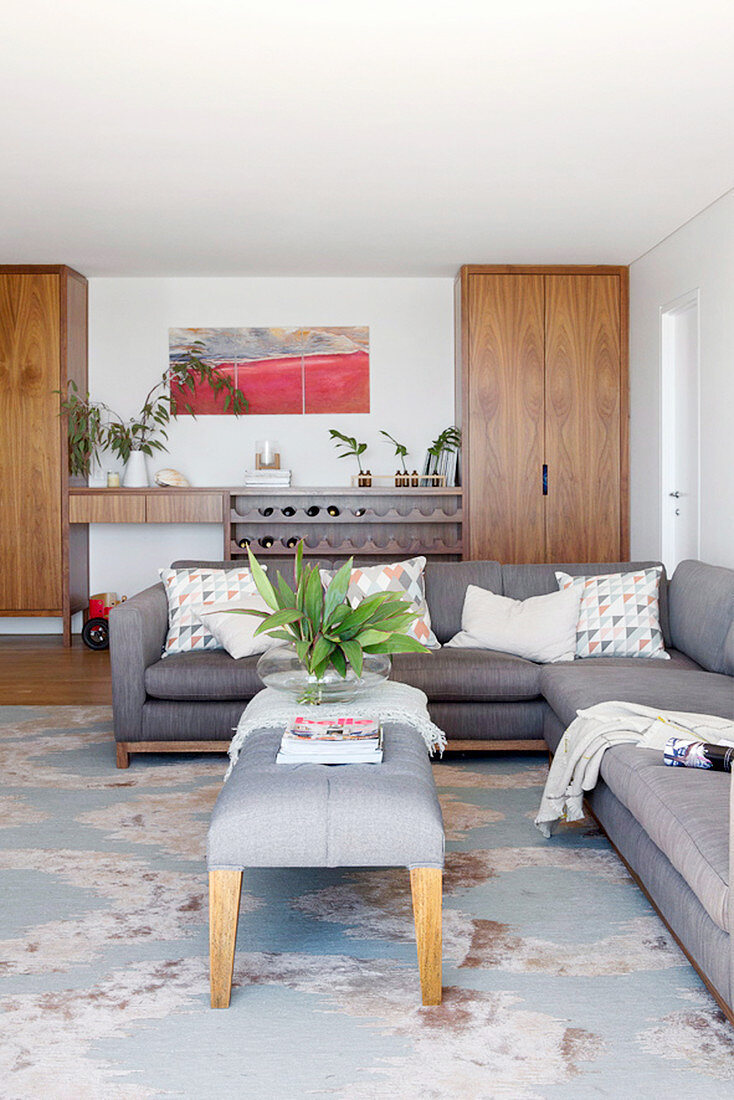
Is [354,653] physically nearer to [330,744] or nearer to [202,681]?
[330,744]

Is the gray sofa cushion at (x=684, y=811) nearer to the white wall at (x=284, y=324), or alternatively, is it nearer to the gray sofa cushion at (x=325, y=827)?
the gray sofa cushion at (x=325, y=827)

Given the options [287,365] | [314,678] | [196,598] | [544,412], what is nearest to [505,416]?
[544,412]

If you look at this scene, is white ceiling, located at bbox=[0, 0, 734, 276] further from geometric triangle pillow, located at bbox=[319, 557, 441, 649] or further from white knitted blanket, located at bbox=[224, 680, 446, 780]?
white knitted blanket, located at bbox=[224, 680, 446, 780]

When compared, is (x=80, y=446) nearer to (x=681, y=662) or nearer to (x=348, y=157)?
(x=348, y=157)

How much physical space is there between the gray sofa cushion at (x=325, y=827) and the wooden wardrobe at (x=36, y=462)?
5342 mm

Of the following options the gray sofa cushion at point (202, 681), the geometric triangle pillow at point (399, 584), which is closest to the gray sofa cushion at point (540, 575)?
the geometric triangle pillow at point (399, 584)

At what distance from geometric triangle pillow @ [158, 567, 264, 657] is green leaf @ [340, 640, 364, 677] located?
5.52 ft

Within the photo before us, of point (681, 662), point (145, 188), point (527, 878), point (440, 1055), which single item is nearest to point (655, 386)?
point (681, 662)

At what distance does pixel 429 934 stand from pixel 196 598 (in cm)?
264

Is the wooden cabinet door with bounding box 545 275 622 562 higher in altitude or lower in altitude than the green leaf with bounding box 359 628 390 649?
higher

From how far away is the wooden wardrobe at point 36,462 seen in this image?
24.2 feet

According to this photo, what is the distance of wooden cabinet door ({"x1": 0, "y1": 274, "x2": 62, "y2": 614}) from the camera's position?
7398 mm

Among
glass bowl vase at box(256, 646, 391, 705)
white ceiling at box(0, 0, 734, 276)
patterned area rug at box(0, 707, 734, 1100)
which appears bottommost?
patterned area rug at box(0, 707, 734, 1100)

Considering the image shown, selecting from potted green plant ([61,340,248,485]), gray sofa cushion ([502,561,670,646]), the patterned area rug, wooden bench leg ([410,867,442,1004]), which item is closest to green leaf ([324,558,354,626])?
the patterned area rug
